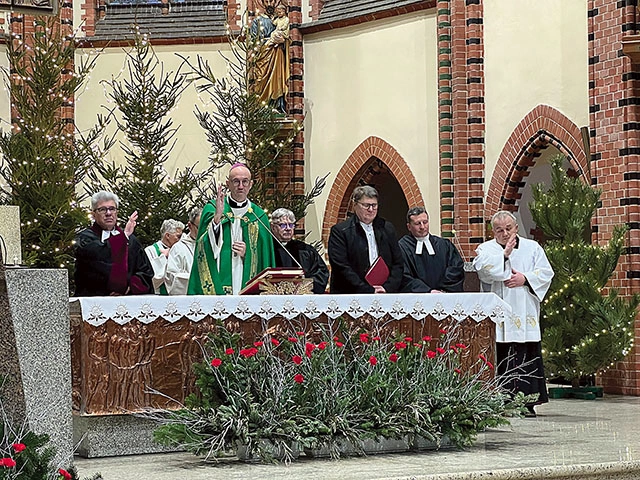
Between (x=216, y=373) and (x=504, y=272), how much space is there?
135 inches

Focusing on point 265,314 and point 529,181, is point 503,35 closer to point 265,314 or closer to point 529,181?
point 529,181

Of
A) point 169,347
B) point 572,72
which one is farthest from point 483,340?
point 572,72

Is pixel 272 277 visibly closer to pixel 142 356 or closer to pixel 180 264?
pixel 142 356

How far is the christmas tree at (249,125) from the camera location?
14758 millimetres

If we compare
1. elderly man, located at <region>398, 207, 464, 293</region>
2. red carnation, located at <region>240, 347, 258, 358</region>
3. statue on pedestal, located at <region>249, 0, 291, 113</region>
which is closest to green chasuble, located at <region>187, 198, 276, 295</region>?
red carnation, located at <region>240, 347, 258, 358</region>

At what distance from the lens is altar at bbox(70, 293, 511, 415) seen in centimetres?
730

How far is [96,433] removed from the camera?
7.32 metres

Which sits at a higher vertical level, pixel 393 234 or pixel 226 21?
pixel 226 21

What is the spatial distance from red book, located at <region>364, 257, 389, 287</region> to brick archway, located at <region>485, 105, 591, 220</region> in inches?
181

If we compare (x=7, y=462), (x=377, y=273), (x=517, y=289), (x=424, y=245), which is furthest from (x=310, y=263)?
(x=7, y=462)

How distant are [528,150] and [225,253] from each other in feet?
20.1

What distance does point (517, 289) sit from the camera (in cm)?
982

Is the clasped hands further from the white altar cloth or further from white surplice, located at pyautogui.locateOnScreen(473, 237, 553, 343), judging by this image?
the white altar cloth

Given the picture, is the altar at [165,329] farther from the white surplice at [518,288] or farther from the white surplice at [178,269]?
the white surplice at [178,269]
